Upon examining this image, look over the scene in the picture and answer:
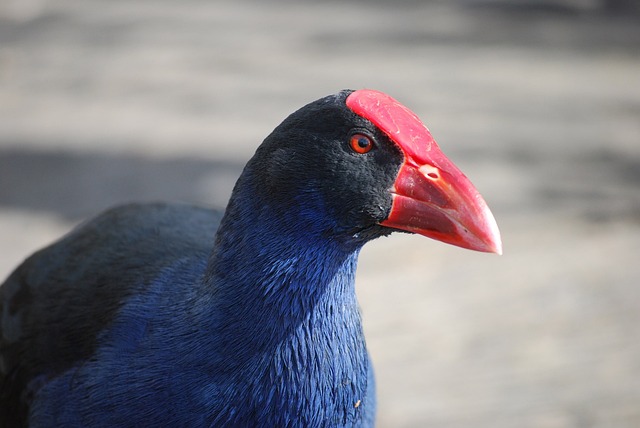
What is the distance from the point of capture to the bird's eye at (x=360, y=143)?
1117mm

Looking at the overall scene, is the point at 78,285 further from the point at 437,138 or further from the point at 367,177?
the point at 437,138

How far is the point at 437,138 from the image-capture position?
2.93m

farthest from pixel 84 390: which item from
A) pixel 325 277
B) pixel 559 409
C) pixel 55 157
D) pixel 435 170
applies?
pixel 55 157

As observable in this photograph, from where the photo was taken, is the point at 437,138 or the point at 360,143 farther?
the point at 437,138

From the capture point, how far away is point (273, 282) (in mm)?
1152

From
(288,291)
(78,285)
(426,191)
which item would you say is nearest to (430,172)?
(426,191)

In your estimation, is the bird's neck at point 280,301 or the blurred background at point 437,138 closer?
the bird's neck at point 280,301

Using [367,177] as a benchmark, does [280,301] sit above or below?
below

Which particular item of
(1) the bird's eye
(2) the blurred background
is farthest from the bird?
(2) the blurred background

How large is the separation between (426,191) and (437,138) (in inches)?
72.7

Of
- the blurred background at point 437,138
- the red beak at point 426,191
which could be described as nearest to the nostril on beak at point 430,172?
the red beak at point 426,191

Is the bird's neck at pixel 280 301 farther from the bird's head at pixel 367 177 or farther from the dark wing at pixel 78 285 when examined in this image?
the dark wing at pixel 78 285

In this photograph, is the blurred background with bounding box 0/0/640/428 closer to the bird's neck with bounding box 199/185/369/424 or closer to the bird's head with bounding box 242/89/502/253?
the bird's neck with bounding box 199/185/369/424

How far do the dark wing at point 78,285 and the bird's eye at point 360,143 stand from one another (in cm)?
38
